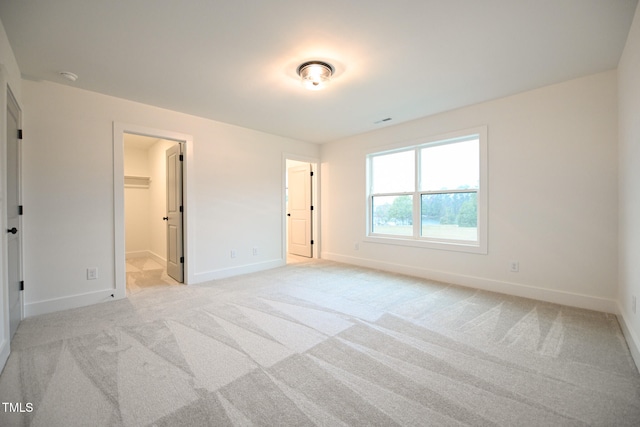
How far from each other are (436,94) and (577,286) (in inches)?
106

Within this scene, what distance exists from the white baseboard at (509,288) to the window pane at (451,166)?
4.24ft

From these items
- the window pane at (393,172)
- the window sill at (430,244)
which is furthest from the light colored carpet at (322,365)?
the window pane at (393,172)

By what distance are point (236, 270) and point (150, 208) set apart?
10.2ft

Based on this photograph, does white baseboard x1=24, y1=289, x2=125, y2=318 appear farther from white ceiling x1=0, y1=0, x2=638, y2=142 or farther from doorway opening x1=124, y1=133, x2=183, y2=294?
white ceiling x1=0, y1=0, x2=638, y2=142

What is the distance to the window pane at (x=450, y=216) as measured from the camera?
3.91 meters

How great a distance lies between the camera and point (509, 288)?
11.5 ft

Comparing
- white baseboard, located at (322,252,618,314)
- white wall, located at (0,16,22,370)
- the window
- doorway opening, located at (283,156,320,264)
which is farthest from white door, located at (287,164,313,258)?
white wall, located at (0,16,22,370)

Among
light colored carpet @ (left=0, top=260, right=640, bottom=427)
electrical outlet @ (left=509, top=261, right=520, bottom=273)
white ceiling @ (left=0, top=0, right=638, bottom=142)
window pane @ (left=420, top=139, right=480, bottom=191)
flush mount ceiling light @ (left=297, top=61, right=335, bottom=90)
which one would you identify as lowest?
light colored carpet @ (left=0, top=260, right=640, bottom=427)

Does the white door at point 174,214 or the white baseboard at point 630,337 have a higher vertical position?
the white door at point 174,214

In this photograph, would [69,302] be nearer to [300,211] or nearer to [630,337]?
[300,211]

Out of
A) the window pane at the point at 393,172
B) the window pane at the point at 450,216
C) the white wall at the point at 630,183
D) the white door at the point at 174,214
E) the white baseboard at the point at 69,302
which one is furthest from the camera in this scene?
the window pane at the point at 393,172

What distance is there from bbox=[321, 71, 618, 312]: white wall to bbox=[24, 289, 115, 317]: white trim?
4.35 meters

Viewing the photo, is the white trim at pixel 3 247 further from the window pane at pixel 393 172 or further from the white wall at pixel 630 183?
the window pane at pixel 393 172

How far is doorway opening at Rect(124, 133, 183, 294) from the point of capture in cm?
445
